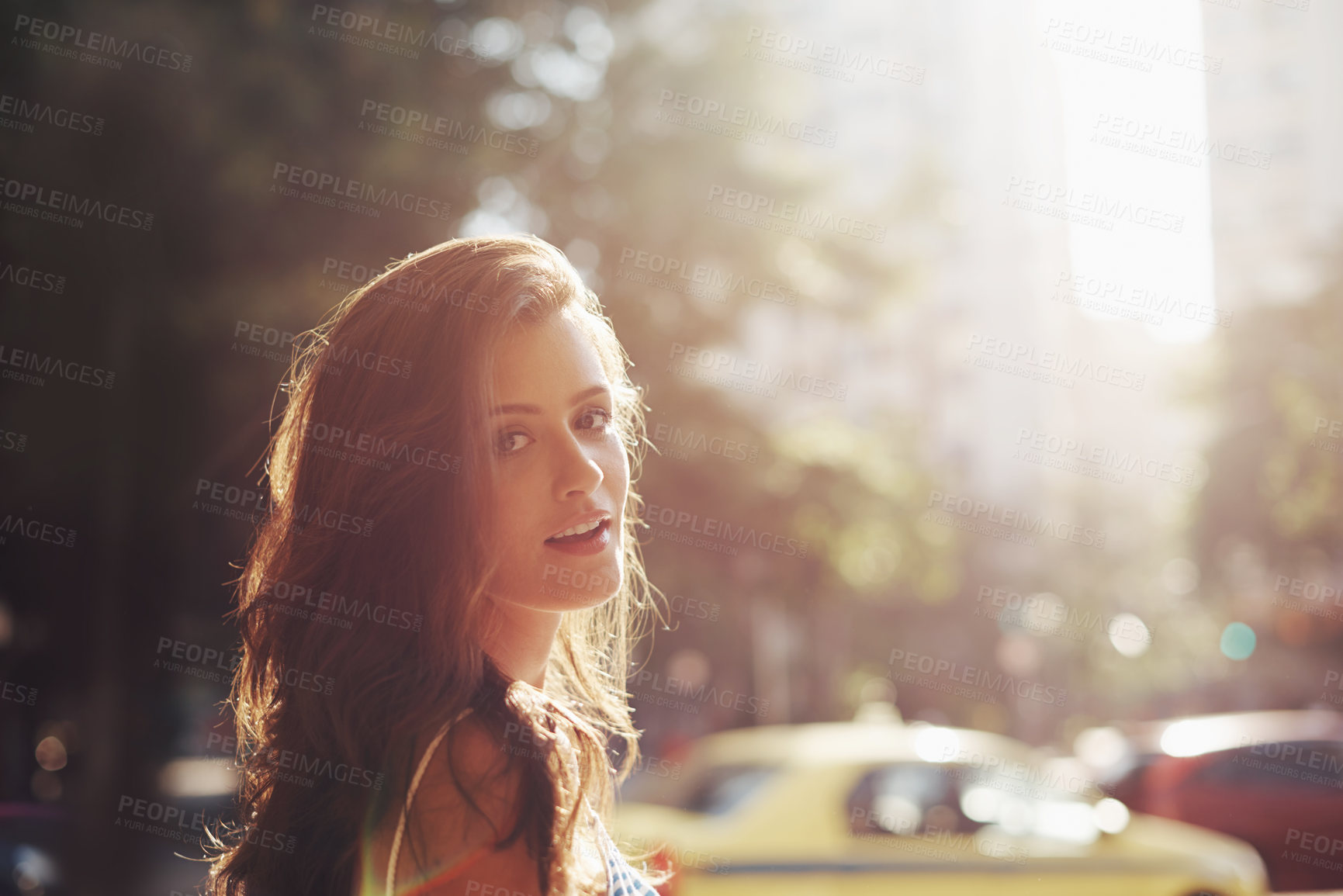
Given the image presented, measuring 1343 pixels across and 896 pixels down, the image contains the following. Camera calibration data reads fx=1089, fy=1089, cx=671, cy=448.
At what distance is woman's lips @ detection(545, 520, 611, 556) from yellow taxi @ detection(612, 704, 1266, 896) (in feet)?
11.6

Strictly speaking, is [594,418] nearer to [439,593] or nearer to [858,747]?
[439,593]

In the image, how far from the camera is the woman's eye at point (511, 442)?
4.94 ft

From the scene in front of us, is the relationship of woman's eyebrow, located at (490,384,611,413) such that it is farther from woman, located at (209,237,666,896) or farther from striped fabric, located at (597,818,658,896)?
striped fabric, located at (597,818,658,896)

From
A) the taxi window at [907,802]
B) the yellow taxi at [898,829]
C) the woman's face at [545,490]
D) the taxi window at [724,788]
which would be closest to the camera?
the woman's face at [545,490]

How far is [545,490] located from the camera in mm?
1513

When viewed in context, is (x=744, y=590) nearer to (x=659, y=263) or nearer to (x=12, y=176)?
(x=659, y=263)

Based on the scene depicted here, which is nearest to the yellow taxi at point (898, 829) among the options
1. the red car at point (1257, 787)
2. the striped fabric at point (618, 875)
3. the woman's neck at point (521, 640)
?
the red car at point (1257, 787)

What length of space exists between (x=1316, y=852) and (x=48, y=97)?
1031 cm

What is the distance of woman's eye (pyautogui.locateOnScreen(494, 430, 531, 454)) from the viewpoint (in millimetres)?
1507

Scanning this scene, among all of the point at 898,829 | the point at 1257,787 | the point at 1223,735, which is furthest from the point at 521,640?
the point at 1223,735

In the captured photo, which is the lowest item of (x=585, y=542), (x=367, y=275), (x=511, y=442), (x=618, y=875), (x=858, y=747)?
(x=618, y=875)

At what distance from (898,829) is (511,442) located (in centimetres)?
438

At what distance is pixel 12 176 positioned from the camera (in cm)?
659

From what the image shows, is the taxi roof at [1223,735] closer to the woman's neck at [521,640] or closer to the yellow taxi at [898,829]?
the yellow taxi at [898,829]
